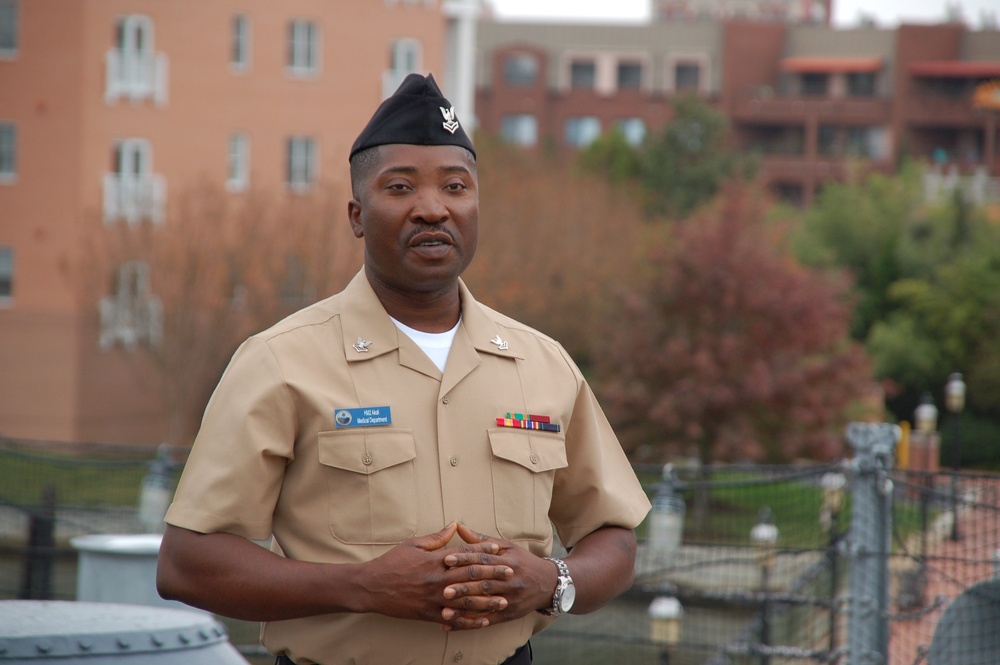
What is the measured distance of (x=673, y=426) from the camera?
20.5 metres

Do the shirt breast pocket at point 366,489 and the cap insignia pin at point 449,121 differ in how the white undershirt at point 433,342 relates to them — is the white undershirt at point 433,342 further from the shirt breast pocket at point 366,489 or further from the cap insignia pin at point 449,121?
the cap insignia pin at point 449,121

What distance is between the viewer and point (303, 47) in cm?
3183

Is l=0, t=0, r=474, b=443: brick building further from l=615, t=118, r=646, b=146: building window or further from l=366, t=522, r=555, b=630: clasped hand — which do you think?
l=615, t=118, r=646, b=146: building window

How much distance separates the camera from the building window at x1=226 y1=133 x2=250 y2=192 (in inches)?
1214

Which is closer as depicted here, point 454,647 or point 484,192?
point 454,647

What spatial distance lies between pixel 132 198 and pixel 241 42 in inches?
219

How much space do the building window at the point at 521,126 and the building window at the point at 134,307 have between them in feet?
127

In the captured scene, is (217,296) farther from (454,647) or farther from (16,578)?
(454,647)

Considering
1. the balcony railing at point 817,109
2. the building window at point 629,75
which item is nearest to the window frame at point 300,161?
the balcony railing at point 817,109

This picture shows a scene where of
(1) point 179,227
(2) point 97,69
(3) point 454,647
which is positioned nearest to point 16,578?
(1) point 179,227

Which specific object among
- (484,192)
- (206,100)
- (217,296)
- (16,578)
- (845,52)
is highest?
(845,52)

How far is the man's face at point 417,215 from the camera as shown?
9.26ft

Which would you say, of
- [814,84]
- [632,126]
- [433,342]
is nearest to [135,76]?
[433,342]

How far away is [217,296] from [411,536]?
2430 centimetres
